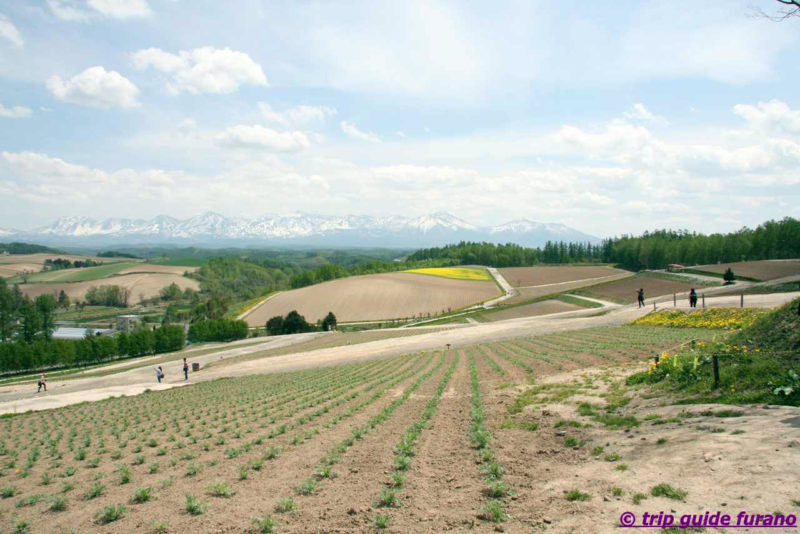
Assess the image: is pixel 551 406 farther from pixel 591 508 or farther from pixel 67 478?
pixel 67 478

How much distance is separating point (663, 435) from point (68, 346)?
103239 millimetres

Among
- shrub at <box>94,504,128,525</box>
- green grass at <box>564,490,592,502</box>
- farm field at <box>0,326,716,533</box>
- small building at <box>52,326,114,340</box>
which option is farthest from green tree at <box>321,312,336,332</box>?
green grass at <box>564,490,592,502</box>

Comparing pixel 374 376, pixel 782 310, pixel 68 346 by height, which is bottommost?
pixel 68 346

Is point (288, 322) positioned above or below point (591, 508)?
below

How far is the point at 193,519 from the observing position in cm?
782

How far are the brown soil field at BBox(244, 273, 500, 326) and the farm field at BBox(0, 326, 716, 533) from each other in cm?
7653

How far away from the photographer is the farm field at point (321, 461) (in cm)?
774

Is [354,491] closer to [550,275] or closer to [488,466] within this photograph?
[488,466]

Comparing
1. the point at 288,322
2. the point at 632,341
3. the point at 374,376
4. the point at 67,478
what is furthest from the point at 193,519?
the point at 288,322

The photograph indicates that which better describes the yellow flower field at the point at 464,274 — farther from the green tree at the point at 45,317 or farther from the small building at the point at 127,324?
the green tree at the point at 45,317

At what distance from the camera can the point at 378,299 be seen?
10800 cm

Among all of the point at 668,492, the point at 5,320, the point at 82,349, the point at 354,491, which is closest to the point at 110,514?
the point at 354,491

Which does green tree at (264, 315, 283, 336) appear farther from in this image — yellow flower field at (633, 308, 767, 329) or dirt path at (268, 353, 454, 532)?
dirt path at (268, 353, 454, 532)

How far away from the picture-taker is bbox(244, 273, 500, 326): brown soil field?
324 feet
